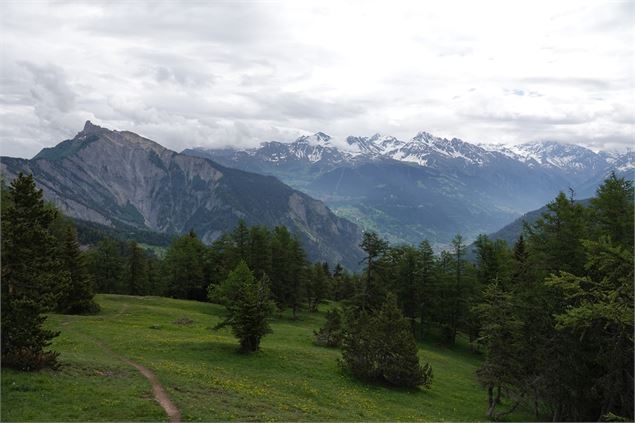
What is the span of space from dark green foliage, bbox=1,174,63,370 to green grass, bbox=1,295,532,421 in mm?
1299

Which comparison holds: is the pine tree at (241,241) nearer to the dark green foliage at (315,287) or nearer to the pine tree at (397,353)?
the dark green foliage at (315,287)

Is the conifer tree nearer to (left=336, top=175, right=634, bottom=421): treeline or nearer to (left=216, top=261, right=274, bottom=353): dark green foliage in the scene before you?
(left=216, top=261, right=274, bottom=353): dark green foliage

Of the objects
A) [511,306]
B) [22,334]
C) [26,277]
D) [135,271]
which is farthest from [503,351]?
[135,271]

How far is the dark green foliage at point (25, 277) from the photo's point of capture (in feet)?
86.7

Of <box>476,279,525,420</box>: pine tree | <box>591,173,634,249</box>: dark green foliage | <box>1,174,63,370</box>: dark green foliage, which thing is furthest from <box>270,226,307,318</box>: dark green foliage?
<box>1,174,63,370</box>: dark green foliage

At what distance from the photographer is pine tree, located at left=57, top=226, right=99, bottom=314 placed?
58.0 meters

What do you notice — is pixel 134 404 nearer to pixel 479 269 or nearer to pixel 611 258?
pixel 611 258

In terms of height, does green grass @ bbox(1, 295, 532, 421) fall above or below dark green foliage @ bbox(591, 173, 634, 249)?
below

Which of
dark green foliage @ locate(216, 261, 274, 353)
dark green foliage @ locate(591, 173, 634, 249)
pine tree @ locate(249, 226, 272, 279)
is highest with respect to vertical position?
dark green foliage @ locate(591, 173, 634, 249)

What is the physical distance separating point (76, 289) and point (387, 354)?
134 feet

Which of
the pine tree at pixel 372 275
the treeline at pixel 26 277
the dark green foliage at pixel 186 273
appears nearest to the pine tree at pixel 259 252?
the dark green foliage at pixel 186 273

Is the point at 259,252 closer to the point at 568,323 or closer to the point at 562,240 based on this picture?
the point at 562,240

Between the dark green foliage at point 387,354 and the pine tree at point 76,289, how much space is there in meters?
36.7

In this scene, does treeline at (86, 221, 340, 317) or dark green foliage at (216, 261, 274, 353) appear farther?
treeline at (86, 221, 340, 317)
